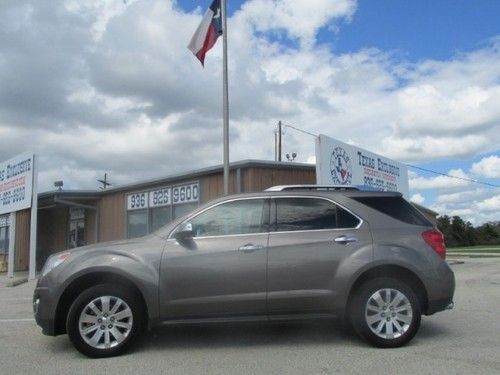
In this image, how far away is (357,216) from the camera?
647cm

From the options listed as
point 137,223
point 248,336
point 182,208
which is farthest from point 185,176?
point 248,336

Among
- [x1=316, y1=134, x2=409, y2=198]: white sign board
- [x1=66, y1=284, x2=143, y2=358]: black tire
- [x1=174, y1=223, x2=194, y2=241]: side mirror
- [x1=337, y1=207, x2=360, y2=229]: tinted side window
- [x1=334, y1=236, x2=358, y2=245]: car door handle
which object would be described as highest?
[x1=316, y1=134, x2=409, y2=198]: white sign board

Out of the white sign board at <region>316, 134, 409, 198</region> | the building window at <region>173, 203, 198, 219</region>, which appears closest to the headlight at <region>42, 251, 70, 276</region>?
the white sign board at <region>316, 134, 409, 198</region>

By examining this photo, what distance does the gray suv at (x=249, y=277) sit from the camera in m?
6.06

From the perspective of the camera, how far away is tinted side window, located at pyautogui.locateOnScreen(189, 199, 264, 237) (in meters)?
6.36

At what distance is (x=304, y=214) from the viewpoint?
6480mm

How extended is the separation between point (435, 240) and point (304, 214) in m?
1.53

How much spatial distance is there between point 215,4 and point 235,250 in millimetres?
9993

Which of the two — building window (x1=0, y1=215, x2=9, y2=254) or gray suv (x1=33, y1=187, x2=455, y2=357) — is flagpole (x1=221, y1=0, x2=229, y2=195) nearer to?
gray suv (x1=33, y1=187, x2=455, y2=357)

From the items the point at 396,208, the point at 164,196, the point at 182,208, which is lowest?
the point at 396,208

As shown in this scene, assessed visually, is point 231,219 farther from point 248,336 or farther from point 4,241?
point 4,241

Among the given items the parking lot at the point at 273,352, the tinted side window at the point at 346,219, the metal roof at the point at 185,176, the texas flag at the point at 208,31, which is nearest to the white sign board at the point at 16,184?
the metal roof at the point at 185,176

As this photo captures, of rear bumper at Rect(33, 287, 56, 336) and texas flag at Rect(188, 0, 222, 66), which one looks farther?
texas flag at Rect(188, 0, 222, 66)

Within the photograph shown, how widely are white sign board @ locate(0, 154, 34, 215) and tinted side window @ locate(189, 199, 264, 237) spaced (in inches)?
595
